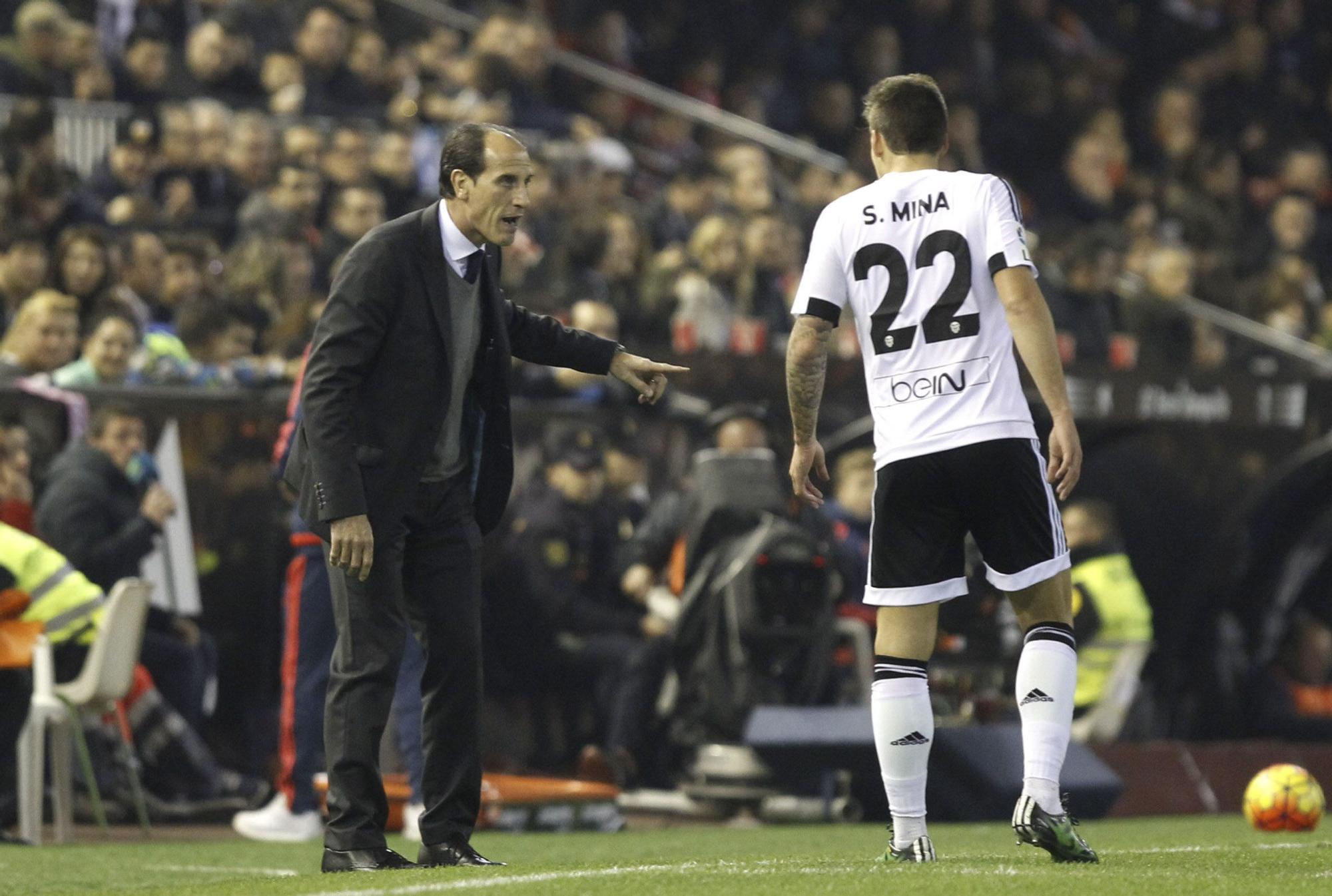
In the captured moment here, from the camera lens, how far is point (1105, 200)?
19.1 m

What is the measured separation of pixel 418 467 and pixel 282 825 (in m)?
3.72

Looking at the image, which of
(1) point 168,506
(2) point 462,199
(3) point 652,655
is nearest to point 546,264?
(3) point 652,655

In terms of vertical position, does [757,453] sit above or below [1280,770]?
above

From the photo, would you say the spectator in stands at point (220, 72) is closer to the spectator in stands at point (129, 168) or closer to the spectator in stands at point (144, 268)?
the spectator in stands at point (129, 168)

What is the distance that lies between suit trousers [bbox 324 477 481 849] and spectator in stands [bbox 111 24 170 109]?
8457mm

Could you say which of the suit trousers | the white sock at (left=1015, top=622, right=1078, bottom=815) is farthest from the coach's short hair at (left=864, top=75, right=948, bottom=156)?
the suit trousers

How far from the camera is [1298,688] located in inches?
556

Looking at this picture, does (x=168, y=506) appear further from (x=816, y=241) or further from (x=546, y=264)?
(x=816, y=241)

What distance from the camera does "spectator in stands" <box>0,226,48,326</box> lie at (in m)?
11.2

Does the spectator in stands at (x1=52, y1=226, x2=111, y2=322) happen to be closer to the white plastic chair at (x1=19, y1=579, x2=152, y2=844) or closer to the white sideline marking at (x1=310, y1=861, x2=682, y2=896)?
the white plastic chair at (x1=19, y1=579, x2=152, y2=844)

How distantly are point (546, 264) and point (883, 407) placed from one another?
23.8ft

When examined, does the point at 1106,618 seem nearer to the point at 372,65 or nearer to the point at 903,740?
the point at 372,65

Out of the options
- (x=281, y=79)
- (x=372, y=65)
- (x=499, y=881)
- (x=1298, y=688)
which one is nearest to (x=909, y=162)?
(x=499, y=881)

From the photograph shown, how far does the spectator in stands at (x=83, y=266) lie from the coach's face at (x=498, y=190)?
525cm
